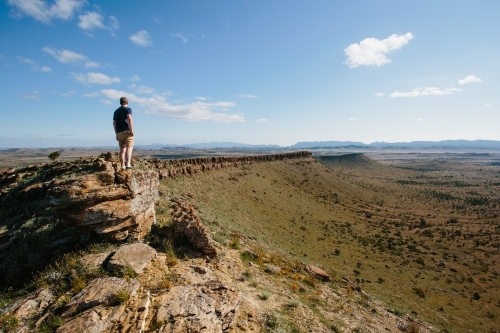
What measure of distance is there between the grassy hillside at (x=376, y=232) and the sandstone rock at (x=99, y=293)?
694 cm

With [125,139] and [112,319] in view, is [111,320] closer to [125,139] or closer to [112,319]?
[112,319]

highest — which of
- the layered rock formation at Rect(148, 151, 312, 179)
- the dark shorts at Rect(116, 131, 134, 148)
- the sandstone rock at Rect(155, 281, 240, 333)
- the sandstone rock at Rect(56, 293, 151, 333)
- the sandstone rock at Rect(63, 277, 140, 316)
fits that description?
the dark shorts at Rect(116, 131, 134, 148)

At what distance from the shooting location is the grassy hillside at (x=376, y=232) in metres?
22.3

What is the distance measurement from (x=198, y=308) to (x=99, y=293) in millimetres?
2463

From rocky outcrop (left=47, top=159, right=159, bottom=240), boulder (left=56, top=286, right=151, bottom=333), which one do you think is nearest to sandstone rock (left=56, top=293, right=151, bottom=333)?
boulder (left=56, top=286, right=151, bottom=333)

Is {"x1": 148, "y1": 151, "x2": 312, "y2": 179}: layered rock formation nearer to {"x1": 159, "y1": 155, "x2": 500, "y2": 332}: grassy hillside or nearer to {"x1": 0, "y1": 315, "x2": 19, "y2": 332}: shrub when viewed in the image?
{"x1": 159, "y1": 155, "x2": 500, "y2": 332}: grassy hillside

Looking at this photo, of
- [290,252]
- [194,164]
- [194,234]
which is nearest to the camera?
[194,234]

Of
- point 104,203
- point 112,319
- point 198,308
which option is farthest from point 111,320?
point 104,203

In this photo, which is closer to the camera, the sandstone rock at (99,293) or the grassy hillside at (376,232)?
the sandstone rock at (99,293)

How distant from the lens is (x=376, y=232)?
4150 cm

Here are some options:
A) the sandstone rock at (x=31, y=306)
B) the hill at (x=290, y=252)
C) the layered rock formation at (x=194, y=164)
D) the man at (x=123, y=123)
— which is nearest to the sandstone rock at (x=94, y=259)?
the hill at (x=290, y=252)

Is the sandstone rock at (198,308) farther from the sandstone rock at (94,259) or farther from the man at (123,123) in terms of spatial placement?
the man at (123,123)

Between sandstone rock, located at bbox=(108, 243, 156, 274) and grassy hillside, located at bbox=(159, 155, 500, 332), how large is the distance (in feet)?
17.1

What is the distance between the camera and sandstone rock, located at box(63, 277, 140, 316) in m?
6.27
